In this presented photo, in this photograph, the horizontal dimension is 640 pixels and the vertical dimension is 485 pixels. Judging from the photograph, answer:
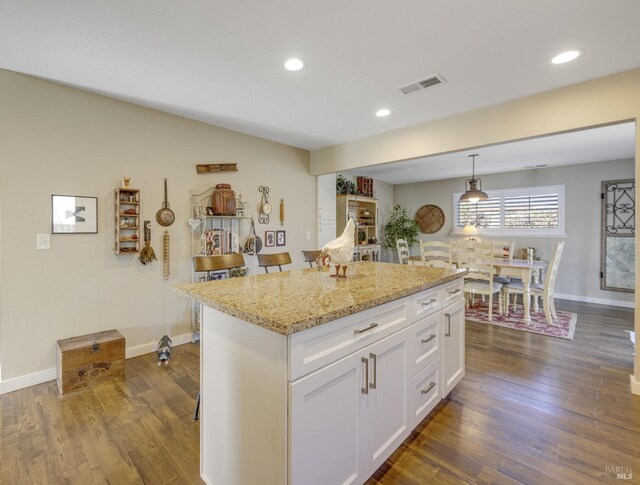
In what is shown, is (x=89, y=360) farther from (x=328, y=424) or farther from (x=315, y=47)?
(x=315, y=47)

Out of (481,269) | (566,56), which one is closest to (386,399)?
(566,56)

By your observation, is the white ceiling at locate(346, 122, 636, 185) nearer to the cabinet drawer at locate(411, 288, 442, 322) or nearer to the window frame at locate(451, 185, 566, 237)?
the window frame at locate(451, 185, 566, 237)

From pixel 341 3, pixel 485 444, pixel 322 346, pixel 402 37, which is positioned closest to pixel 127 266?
pixel 322 346

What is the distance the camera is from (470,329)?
12.2 feet

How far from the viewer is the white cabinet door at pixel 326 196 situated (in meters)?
4.77

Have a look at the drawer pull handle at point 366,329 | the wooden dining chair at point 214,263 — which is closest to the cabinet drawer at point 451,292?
the drawer pull handle at point 366,329

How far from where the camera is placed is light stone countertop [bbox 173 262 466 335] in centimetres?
110

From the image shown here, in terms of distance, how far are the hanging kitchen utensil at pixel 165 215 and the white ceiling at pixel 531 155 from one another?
8.66 feet

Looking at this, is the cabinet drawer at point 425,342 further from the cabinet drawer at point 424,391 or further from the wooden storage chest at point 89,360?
the wooden storage chest at point 89,360

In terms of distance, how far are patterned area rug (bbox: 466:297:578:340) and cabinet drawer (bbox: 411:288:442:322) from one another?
247cm

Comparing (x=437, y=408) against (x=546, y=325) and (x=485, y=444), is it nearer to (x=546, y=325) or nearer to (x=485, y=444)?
(x=485, y=444)

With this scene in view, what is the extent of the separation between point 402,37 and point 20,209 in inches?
122

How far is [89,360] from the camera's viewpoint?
2.42m

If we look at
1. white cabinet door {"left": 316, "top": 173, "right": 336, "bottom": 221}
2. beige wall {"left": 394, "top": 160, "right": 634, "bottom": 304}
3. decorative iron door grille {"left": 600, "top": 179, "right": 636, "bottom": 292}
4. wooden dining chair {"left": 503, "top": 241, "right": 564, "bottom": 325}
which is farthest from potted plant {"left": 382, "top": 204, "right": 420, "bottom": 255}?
decorative iron door grille {"left": 600, "top": 179, "right": 636, "bottom": 292}
